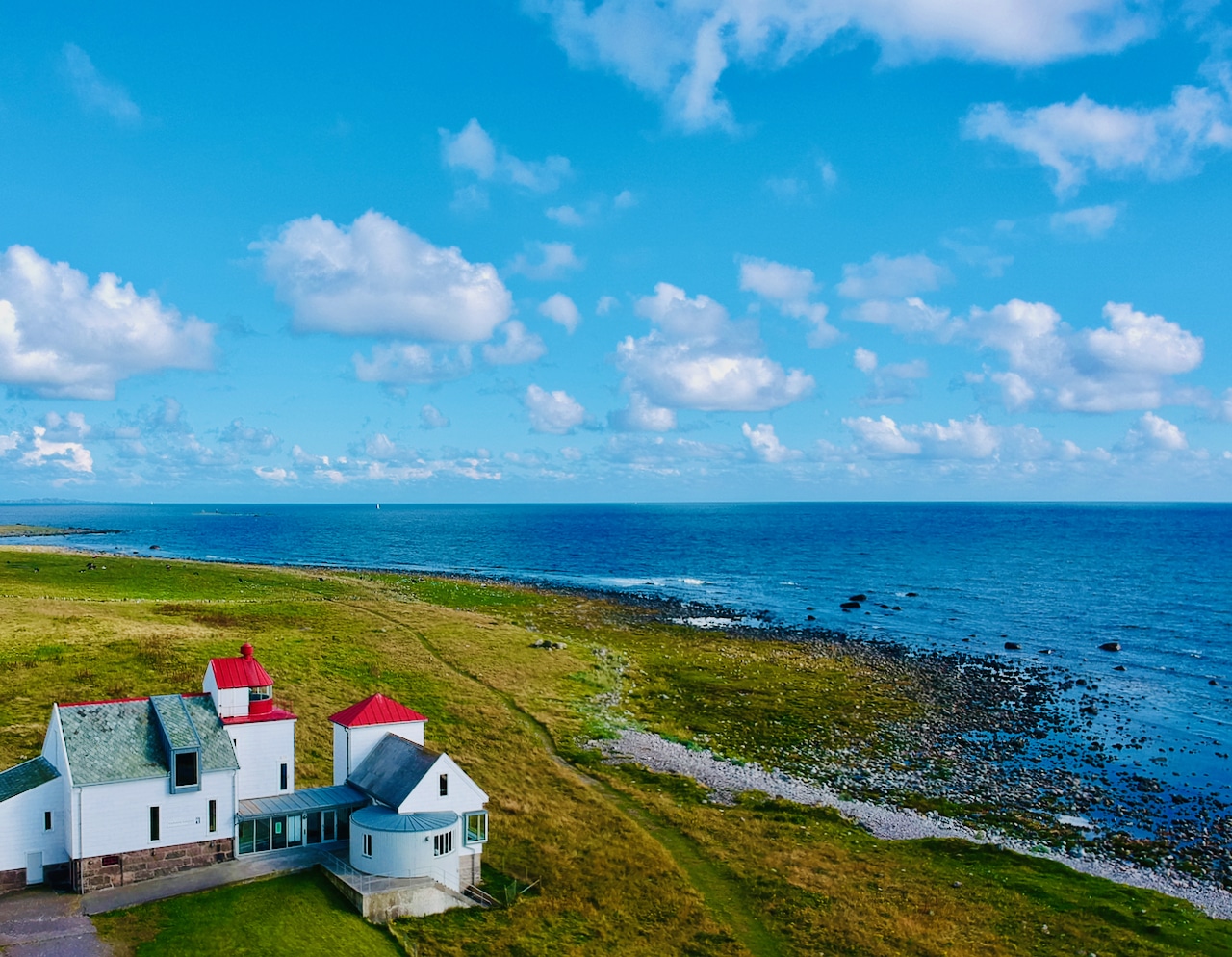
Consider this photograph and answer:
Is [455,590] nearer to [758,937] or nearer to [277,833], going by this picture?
[277,833]

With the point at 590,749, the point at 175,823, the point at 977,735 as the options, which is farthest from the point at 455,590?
the point at 175,823

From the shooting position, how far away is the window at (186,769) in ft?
109

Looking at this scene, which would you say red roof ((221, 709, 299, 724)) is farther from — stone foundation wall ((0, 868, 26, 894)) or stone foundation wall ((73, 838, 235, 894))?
stone foundation wall ((0, 868, 26, 894))

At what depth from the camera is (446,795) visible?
3428 centimetres

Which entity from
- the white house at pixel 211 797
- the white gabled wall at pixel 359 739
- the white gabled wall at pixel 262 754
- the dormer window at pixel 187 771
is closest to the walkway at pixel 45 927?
the white house at pixel 211 797

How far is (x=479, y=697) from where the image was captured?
202ft

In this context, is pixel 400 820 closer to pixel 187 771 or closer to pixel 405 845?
pixel 405 845

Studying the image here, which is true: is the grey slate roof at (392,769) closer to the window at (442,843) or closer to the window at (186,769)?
the window at (442,843)

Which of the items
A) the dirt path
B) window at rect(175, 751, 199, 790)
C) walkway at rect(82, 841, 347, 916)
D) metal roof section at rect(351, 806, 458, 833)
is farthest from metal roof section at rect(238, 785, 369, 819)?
the dirt path

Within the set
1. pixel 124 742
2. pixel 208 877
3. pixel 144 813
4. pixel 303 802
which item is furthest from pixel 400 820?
pixel 124 742

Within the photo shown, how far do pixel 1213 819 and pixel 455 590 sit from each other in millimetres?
93830

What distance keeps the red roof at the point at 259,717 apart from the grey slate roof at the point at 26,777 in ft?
21.0

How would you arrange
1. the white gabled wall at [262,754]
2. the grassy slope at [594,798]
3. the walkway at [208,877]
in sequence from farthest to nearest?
the white gabled wall at [262,754] < the grassy slope at [594,798] < the walkway at [208,877]

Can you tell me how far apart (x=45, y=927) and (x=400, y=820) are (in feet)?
39.8
